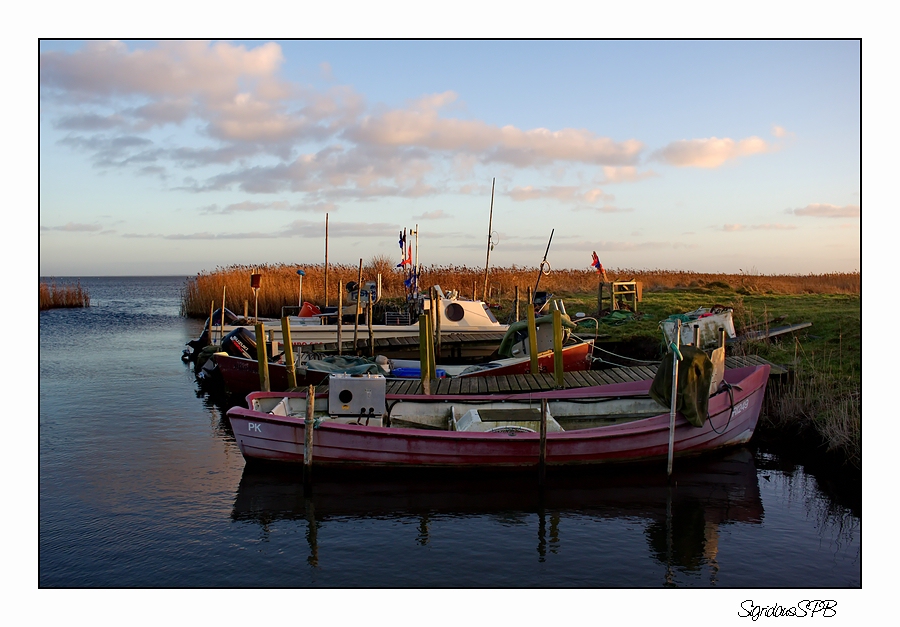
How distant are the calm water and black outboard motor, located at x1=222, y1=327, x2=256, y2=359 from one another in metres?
4.75

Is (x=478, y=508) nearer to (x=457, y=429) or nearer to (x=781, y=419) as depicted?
(x=457, y=429)

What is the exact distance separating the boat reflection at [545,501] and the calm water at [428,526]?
0.03 metres

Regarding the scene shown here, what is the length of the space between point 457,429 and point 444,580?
382 cm

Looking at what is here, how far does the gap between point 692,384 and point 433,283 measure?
2504cm

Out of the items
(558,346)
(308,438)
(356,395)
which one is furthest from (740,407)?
(308,438)

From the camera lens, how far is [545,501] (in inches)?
388

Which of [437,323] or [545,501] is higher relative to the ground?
[437,323]

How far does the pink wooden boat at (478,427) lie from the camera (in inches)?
415

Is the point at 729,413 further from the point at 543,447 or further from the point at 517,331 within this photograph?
the point at 517,331

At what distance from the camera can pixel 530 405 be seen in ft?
40.3

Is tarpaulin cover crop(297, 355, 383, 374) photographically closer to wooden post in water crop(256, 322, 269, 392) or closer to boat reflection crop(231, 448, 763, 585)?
wooden post in water crop(256, 322, 269, 392)

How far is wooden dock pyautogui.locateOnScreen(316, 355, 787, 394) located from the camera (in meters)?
13.7

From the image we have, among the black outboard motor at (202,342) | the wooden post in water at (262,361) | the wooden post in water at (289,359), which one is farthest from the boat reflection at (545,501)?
the black outboard motor at (202,342)

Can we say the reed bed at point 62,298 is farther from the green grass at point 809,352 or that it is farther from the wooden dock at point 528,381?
the wooden dock at point 528,381
